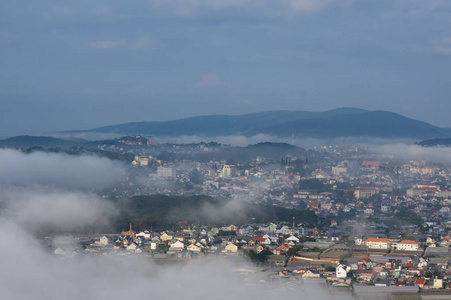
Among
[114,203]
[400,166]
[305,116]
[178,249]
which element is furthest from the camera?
[305,116]

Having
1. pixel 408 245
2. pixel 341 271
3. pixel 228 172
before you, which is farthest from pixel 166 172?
pixel 341 271

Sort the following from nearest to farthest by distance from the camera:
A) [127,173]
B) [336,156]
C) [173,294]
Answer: [173,294], [127,173], [336,156]

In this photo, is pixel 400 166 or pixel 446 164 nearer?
pixel 400 166

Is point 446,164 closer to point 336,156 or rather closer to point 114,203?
point 336,156

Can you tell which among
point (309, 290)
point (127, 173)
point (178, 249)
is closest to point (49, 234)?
point (178, 249)

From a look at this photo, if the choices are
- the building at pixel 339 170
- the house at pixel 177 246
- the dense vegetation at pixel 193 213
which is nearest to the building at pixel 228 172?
the building at pixel 339 170
